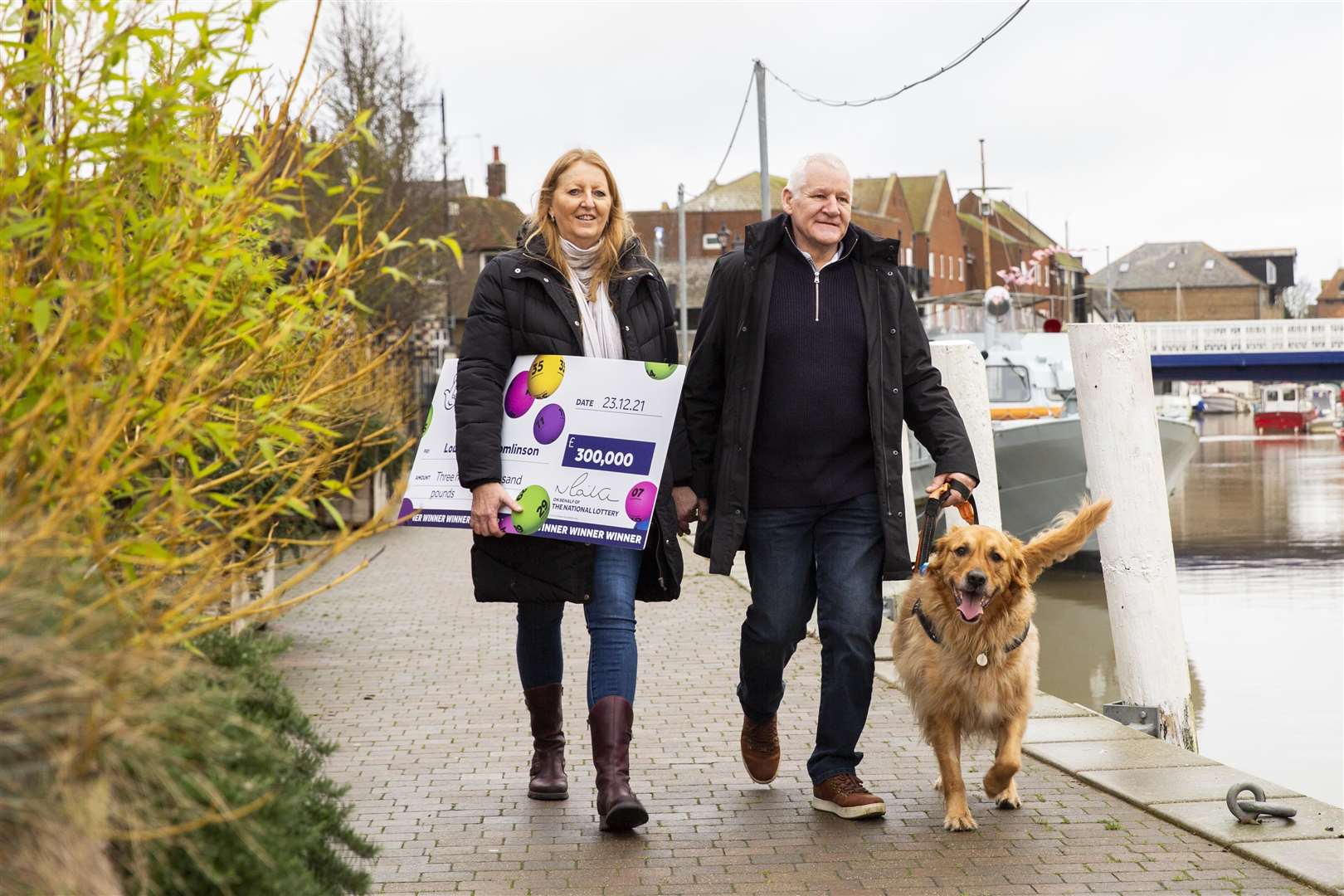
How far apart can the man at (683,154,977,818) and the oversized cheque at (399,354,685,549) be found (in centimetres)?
34

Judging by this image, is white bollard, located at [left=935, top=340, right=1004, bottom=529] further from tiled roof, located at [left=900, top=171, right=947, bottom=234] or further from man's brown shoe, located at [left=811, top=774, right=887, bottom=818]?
tiled roof, located at [left=900, top=171, right=947, bottom=234]

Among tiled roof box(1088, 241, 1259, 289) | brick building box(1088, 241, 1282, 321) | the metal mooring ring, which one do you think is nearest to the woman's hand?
the metal mooring ring

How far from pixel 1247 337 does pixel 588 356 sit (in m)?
47.0

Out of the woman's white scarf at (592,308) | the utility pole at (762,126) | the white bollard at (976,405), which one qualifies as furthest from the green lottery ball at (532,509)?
the utility pole at (762,126)

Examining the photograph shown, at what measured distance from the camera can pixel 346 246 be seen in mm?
3453

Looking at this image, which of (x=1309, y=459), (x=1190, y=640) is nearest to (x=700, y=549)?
(x=1190, y=640)

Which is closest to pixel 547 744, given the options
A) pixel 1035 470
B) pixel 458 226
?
pixel 1035 470

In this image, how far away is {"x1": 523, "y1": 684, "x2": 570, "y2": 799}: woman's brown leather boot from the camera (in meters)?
5.75

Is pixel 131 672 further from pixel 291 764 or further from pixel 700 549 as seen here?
pixel 700 549

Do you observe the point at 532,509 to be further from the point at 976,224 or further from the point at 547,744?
the point at 976,224

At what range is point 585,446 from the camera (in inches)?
210

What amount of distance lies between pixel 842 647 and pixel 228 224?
309 centimetres

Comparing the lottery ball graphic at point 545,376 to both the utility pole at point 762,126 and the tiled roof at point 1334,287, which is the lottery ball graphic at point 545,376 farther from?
the tiled roof at point 1334,287

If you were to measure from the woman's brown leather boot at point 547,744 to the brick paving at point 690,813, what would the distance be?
0.33 feet
